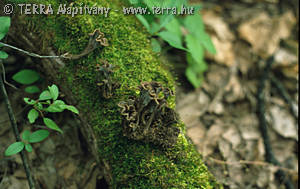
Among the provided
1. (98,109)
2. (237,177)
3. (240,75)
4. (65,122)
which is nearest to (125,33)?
(98,109)

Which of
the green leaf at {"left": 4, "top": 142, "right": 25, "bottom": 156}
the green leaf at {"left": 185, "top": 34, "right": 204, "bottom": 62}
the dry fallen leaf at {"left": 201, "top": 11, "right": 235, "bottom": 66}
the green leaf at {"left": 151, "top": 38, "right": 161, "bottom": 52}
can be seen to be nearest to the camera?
the green leaf at {"left": 4, "top": 142, "right": 25, "bottom": 156}

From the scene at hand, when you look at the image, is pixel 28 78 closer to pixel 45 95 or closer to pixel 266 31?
pixel 45 95

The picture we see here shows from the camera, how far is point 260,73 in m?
3.88

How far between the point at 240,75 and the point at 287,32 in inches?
47.6

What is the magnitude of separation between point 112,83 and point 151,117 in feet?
1.43

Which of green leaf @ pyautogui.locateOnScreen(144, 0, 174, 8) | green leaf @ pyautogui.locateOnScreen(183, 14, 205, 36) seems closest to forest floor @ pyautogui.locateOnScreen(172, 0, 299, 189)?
green leaf @ pyautogui.locateOnScreen(183, 14, 205, 36)

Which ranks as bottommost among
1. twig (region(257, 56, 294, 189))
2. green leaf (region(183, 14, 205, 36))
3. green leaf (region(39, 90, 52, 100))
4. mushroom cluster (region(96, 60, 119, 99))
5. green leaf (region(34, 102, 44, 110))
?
twig (region(257, 56, 294, 189))

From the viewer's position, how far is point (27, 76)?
8.09ft

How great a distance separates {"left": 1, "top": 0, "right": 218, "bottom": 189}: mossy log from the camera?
1.83m

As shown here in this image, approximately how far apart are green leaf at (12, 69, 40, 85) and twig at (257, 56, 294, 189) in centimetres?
265

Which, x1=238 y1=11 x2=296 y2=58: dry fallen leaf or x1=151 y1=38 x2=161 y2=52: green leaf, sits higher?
x1=238 y1=11 x2=296 y2=58: dry fallen leaf

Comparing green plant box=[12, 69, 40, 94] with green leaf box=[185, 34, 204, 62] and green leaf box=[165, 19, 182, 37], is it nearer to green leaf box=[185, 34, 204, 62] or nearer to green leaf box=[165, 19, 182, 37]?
green leaf box=[165, 19, 182, 37]

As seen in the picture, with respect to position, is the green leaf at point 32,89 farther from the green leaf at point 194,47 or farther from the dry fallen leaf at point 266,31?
the dry fallen leaf at point 266,31

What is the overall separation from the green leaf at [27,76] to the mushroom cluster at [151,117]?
119 centimetres
